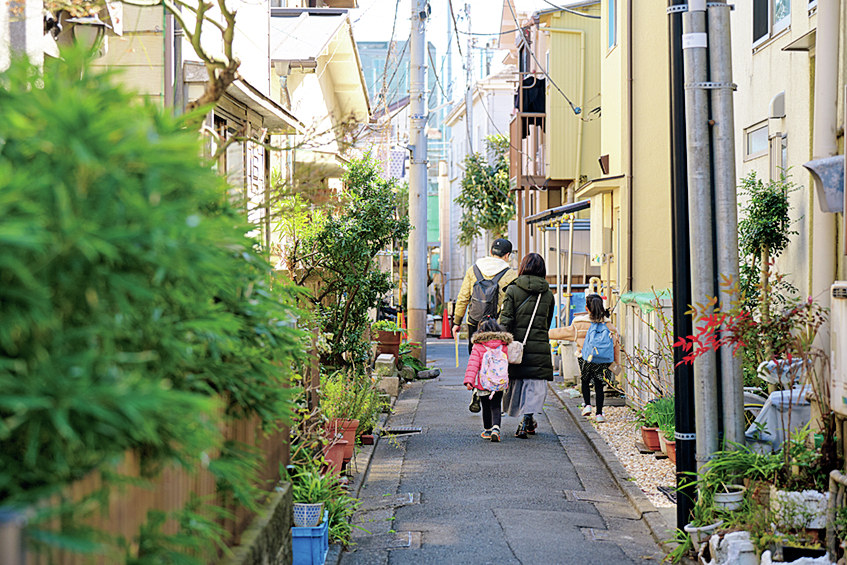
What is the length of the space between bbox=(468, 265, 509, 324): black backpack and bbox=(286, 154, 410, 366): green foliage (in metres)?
1.70

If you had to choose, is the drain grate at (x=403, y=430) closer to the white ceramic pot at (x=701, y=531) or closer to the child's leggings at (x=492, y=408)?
the child's leggings at (x=492, y=408)

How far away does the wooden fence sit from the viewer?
2209 millimetres

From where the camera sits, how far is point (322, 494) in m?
5.57

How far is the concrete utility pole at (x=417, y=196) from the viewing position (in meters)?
16.2

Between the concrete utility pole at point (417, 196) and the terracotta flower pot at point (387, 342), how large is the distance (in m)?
1.04

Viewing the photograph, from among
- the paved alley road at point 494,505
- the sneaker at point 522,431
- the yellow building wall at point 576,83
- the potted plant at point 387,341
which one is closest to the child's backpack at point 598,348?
the paved alley road at point 494,505

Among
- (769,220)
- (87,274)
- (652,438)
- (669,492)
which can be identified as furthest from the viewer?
(652,438)

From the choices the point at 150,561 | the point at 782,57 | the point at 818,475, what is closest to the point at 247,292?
the point at 150,561

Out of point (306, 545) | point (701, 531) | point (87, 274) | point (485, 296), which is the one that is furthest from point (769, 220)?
point (87, 274)

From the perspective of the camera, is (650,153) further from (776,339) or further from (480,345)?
(776,339)

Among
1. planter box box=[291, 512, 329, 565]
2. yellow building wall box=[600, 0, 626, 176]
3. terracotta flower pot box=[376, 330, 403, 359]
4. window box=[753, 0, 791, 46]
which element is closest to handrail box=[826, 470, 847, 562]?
planter box box=[291, 512, 329, 565]

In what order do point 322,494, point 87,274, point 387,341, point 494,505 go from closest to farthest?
point 87,274 → point 322,494 → point 494,505 → point 387,341

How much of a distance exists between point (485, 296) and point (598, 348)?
1525mm

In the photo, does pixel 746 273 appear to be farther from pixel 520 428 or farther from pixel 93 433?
pixel 93 433
